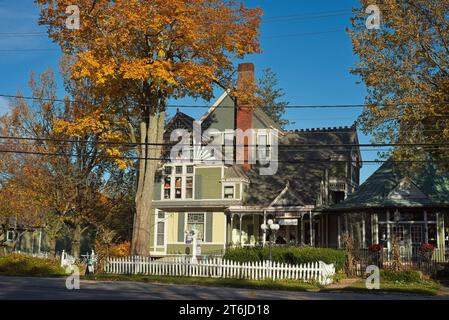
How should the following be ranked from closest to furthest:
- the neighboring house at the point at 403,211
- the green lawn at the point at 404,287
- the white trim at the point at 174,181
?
the green lawn at the point at 404,287
the neighboring house at the point at 403,211
the white trim at the point at 174,181

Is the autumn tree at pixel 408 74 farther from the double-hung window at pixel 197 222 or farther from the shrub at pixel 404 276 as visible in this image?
the double-hung window at pixel 197 222

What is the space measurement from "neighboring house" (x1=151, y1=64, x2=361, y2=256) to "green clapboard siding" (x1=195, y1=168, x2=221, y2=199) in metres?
0.07

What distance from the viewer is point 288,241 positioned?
121 feet

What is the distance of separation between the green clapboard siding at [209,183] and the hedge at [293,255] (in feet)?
33.3


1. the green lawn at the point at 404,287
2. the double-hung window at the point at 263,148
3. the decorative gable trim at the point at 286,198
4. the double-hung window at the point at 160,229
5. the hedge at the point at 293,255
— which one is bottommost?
the green lawn at the point at 404,287

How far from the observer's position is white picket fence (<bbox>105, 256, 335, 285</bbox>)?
79.4ft

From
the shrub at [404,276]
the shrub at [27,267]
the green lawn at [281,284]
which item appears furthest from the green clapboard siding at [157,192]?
the shrub at [404,276]

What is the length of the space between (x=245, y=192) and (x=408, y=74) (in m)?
15.1

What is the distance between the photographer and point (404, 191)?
1293 inches

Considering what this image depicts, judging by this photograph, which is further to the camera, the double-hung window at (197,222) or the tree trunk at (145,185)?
the double-hung window at (197,222)

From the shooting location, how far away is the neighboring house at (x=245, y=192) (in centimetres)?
3647

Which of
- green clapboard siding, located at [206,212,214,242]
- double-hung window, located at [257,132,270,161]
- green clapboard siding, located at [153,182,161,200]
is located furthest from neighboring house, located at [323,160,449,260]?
green clapboard siding, located at [153,182,161,200]
